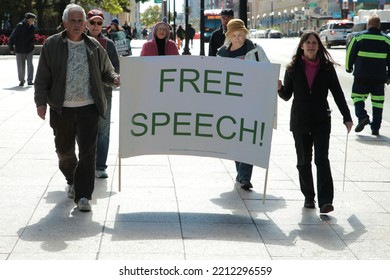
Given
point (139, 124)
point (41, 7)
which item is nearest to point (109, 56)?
point (139, 124)

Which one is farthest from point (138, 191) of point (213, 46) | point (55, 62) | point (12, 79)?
point (12, 79)

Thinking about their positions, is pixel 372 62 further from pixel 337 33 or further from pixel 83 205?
pixel 337 33

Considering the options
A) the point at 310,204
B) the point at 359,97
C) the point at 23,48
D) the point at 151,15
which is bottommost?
the point at 151,15

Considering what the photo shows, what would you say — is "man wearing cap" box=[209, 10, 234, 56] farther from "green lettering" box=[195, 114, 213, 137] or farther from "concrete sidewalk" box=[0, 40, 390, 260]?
"green lettering" box=[195, 114, 213, 137]

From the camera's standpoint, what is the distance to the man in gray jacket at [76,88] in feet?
24.0

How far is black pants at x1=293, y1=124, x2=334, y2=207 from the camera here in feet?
24.4

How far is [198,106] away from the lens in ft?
24.7

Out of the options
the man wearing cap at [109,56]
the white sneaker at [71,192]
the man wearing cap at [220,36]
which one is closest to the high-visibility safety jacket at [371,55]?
the man wearing cap at [220,36]

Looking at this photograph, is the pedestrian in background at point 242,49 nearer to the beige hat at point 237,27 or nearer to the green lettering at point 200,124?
the beige hat at point 237,27

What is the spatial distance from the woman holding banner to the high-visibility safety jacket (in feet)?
15.4

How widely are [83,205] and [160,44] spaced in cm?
300

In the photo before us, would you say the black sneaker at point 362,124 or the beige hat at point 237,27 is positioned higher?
the beige hat at point 237,27

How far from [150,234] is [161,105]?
1.36 meters

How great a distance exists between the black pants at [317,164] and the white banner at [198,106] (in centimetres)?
33
